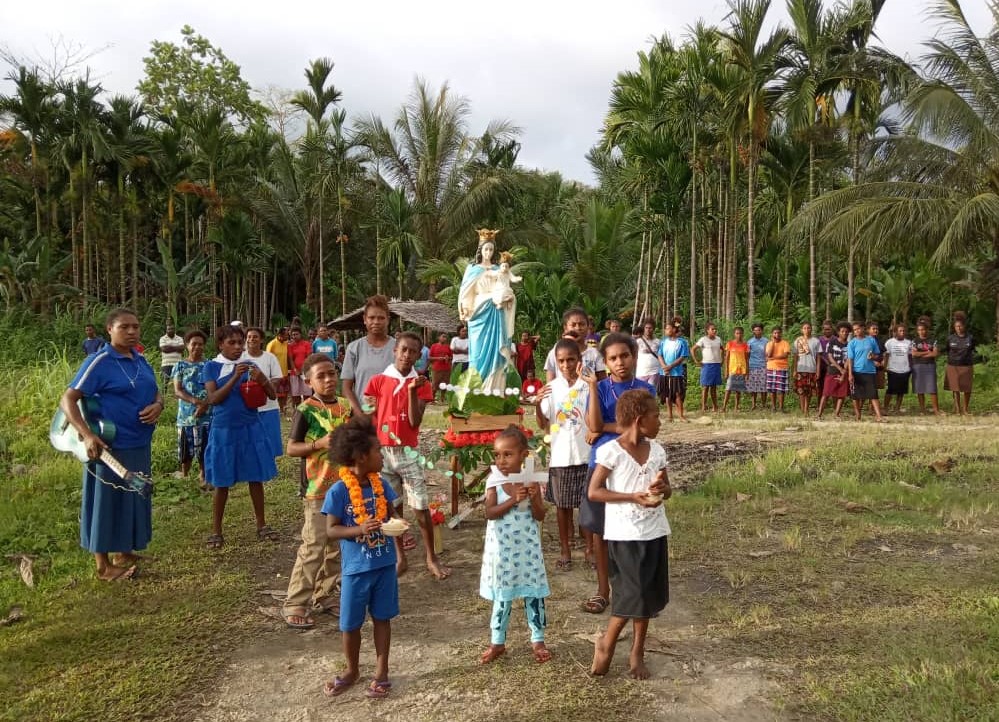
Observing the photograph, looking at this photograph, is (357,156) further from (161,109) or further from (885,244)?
(885,244)

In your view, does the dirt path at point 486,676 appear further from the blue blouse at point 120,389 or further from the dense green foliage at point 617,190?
the dense green foliage at point 617,190

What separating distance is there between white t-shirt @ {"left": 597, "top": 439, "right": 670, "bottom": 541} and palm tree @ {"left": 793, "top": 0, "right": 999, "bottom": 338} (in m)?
11.4

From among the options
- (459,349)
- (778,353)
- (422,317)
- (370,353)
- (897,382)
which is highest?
(422,317)

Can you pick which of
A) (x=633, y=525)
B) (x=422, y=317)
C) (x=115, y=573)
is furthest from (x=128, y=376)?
(x=422, y=317)

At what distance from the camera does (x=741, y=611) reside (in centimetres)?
417

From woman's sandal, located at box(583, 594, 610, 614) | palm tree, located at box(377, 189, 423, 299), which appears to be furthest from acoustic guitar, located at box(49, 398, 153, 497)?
palm tree, located at box(377, 189, 423, 299)

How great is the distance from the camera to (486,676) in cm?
345

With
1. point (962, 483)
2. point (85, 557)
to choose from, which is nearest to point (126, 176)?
point (85, 557)

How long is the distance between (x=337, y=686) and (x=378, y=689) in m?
0.19

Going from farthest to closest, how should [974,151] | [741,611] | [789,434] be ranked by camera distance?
1. [974,151]
2. [789,434]
3. [741,611]

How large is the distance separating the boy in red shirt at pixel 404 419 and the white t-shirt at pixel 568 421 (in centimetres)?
83

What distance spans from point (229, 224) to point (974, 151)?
69.2 ft

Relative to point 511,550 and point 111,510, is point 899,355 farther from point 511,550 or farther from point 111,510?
point 111,510

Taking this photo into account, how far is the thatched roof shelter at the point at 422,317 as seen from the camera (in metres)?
18.4
